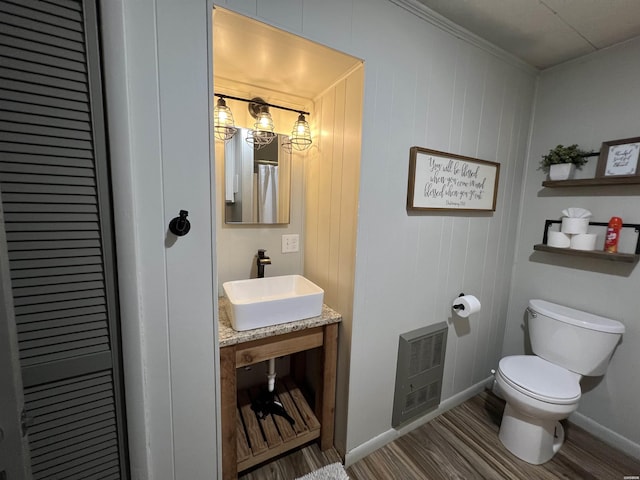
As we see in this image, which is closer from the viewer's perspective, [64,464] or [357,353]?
[64,464]

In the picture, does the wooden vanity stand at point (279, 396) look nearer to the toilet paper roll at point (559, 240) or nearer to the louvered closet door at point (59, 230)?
the louvered closet door at point (59, 230)

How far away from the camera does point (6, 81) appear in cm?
58

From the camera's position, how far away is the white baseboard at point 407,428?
1416mm

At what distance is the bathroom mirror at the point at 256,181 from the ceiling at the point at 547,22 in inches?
42.2

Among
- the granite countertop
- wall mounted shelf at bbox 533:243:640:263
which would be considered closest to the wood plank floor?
the granite countertop

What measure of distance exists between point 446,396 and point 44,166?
235cm

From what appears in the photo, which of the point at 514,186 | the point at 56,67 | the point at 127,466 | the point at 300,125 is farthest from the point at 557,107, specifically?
the point at 127,466

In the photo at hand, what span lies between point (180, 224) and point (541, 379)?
2014 millimetres

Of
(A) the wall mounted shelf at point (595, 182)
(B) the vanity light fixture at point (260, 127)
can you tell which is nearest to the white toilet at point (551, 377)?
(A) the wall mounted shelf at point (595, 182)

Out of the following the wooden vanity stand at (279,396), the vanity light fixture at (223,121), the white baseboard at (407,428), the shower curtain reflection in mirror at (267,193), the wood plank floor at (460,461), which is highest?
the vanity light fixture at (223,121)

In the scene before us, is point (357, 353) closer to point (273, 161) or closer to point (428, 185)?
point (428, 185)

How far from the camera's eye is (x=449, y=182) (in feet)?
4.79

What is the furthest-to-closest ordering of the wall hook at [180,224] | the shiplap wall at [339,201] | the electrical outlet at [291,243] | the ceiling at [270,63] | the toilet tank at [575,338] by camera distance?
the electrical outlet at [291,243] < the toilet tank at [575,338] < the shiplap wall at [339,201] < the ceiling at [270,63] < the wall hook at [180,224]

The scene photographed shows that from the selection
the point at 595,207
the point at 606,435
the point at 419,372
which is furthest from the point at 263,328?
the point at 606,435
